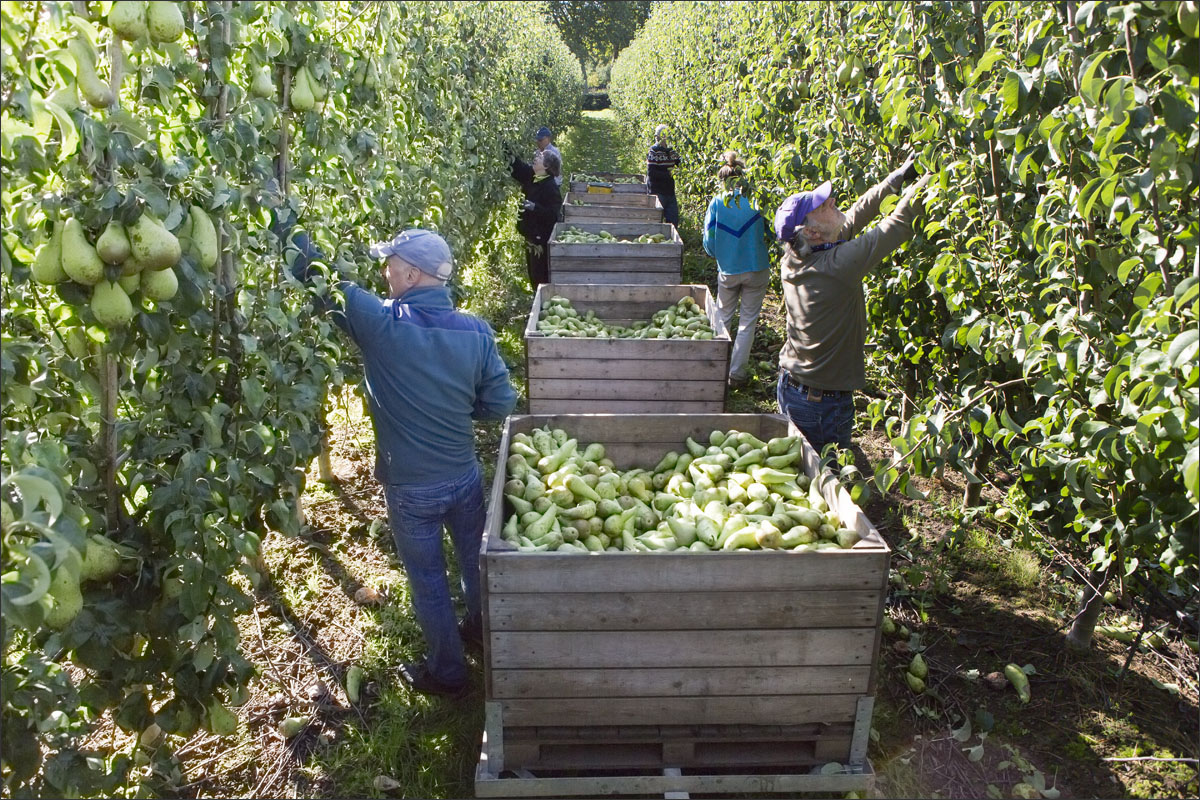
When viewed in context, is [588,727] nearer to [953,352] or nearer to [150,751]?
[150,751]

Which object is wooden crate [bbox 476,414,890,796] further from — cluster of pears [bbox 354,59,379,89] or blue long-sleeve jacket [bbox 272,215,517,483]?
cluster of pears [bbox 354,59,379,89]

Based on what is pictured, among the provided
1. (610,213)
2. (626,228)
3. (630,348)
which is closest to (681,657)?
(630,348)

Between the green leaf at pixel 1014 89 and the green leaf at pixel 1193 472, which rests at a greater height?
the green leaf at pixel 1014 89

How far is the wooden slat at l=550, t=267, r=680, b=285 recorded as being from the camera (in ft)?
24.5

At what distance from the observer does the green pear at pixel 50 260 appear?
6.41 ft

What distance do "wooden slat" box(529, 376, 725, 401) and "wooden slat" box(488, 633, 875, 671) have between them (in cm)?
237

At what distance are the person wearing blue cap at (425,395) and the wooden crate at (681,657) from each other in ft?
1.60

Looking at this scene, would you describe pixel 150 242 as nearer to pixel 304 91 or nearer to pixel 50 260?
pixel 50 260

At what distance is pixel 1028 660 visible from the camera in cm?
376

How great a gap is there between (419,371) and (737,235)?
4505 millimetres

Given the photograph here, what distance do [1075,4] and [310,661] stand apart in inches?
152

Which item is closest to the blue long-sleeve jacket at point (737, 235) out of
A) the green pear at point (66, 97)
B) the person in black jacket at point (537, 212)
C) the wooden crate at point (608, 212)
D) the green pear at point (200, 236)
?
the person in black jacket at point (537, 212)

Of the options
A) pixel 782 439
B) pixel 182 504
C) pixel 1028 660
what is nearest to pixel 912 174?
pixel 782 439

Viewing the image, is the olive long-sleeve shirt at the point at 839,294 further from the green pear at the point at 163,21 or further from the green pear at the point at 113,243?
the green pear at the point at 113,243
